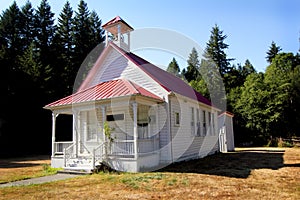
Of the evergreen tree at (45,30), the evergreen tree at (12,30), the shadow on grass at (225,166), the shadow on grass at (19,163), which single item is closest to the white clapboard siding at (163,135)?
the shadow on grass at (225,166)

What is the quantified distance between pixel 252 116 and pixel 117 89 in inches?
904

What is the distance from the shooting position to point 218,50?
47781 mm

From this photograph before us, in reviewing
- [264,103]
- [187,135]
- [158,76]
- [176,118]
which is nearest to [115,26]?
[158,76]

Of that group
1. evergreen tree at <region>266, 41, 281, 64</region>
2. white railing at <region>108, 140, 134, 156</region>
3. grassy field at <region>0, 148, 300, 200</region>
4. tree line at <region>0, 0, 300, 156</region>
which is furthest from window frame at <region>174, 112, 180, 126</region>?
evergreen tree at <region>266, 41, 281, 64</region>

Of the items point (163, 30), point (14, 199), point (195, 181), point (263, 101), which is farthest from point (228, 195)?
point (263, 101)

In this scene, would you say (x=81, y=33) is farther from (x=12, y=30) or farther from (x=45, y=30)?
(x=12, y=30)

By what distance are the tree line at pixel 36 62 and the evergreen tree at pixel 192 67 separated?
19.2 m

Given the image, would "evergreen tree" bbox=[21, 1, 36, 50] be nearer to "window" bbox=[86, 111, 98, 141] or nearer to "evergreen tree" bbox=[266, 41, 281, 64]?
"window" bbox=[86, 111, 98, 141]

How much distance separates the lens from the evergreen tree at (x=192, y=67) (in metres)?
50.9

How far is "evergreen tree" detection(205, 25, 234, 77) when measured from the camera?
46781 millimetres

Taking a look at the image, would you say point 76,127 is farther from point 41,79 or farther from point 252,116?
point 252,116

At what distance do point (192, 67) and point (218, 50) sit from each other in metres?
6.45

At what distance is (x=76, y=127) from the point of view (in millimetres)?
12594

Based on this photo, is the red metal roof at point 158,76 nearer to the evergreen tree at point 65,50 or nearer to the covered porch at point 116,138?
the covered porch at point 116,138
